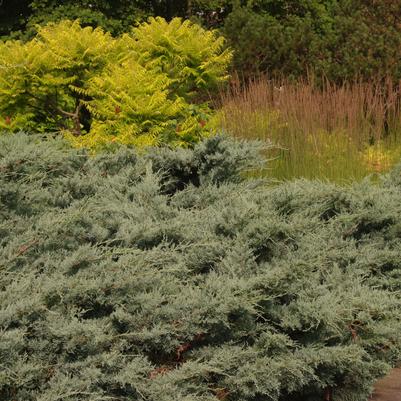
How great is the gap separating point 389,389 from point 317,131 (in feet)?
12.0

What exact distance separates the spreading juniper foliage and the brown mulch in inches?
5.1

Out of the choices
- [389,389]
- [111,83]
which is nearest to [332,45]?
[111,83]

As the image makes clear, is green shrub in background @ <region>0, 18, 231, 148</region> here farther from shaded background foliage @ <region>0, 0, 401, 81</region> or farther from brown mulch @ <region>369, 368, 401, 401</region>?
shaded background foliage @ <region>0, 0, 401, 81</region>

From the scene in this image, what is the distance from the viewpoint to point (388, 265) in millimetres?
4289

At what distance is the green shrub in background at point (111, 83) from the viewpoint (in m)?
6.47

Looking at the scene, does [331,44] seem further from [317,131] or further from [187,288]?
[187,288]

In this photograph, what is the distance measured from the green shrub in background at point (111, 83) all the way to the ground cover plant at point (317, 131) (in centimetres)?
42

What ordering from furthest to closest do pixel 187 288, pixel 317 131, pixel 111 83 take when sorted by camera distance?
pixel 317 131 < pixel 111 83 < pixel 187 288

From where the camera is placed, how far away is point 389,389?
3.88m

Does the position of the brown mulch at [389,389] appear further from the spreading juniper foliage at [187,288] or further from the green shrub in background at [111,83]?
the green shrub in background at [111,83]

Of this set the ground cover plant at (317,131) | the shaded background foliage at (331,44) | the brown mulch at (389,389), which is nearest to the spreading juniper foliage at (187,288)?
the brown mulch at (389,389)

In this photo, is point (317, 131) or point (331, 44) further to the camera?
point (331, 44)

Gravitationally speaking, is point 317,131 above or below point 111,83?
below

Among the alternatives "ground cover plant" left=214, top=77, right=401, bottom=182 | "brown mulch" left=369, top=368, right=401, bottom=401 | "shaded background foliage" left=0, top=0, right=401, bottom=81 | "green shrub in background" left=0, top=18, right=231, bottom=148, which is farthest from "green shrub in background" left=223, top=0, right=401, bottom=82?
"brown mulch" left=369, top=368, right=401, bottom=401
